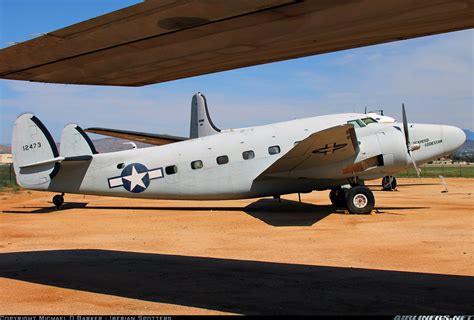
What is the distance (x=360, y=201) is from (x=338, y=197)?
9.12ft

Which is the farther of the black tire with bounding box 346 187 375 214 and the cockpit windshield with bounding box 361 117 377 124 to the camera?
the cockpit windshield with bounding box 361 117 377 124

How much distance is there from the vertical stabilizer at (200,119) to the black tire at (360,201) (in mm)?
19879

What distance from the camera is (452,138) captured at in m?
20.6

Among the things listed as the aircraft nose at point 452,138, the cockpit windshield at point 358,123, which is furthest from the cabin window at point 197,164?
the aircraft nose at point 452,138

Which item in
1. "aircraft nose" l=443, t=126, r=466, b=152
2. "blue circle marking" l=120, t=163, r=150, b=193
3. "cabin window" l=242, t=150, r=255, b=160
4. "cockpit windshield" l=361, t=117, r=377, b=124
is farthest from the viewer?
"aircraft nose" l=443, t=126, r=466, b=152

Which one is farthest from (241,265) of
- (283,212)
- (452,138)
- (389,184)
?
(389,184)

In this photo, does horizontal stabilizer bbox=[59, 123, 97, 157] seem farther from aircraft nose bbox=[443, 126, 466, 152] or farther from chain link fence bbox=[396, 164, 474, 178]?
chain link fence bbox=[396, 164, 474, 178]

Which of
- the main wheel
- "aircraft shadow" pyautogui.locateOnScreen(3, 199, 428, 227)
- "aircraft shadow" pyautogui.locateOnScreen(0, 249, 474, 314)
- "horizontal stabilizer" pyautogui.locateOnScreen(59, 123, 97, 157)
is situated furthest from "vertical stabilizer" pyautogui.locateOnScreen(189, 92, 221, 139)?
"aircraft shadow" pyautogui.locateOnScreen(0, 249, 474, 314)

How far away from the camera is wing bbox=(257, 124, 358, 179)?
1673cm

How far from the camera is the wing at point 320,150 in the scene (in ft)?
54.9

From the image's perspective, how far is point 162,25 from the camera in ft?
12.8

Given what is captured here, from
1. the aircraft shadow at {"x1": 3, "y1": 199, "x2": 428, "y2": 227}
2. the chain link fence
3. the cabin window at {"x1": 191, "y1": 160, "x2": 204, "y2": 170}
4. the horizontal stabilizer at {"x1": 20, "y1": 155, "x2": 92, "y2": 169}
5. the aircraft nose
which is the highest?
the horizontal stabilizer at {"x1": 20, "y1": 155, "x2": 92, "y2": 169}

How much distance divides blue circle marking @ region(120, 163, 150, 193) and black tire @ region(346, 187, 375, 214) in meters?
8.33

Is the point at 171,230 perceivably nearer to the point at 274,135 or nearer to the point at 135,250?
the point at 135,250
